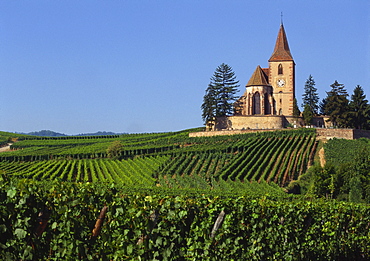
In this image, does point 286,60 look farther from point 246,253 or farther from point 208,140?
point 246,253

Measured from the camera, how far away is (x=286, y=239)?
15.3 metres

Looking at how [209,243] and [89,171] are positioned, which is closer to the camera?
[209,243]

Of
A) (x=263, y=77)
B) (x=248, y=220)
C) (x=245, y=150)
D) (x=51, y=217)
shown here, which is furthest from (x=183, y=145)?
(x=51, y=217)

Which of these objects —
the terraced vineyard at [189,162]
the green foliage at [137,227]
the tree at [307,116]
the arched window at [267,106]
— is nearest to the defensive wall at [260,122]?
the tree at [307,116]

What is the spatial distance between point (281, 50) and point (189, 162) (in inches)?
1269

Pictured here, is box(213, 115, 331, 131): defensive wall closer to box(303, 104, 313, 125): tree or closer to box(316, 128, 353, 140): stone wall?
box(303, 104, 313, 125): tree

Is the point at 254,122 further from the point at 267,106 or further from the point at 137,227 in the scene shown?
the point at 137,227

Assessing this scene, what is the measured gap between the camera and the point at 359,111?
6944 centimetres

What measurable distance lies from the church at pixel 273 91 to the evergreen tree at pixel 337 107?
247cm

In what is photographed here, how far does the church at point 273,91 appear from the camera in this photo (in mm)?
73500

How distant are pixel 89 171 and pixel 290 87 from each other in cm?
3512

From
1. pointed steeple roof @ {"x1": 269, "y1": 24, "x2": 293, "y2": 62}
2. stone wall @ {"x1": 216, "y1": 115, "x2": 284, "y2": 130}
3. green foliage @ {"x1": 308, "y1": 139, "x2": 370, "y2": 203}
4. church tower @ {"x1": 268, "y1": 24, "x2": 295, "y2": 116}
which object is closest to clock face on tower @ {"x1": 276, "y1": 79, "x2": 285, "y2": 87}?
church tower @ {"x1": 268, "y1": 24, "x2": 295, "y2": 116}

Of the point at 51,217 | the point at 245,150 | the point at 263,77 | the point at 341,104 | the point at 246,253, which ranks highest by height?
the point at 263,77

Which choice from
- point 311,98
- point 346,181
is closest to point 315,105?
point 311,98
